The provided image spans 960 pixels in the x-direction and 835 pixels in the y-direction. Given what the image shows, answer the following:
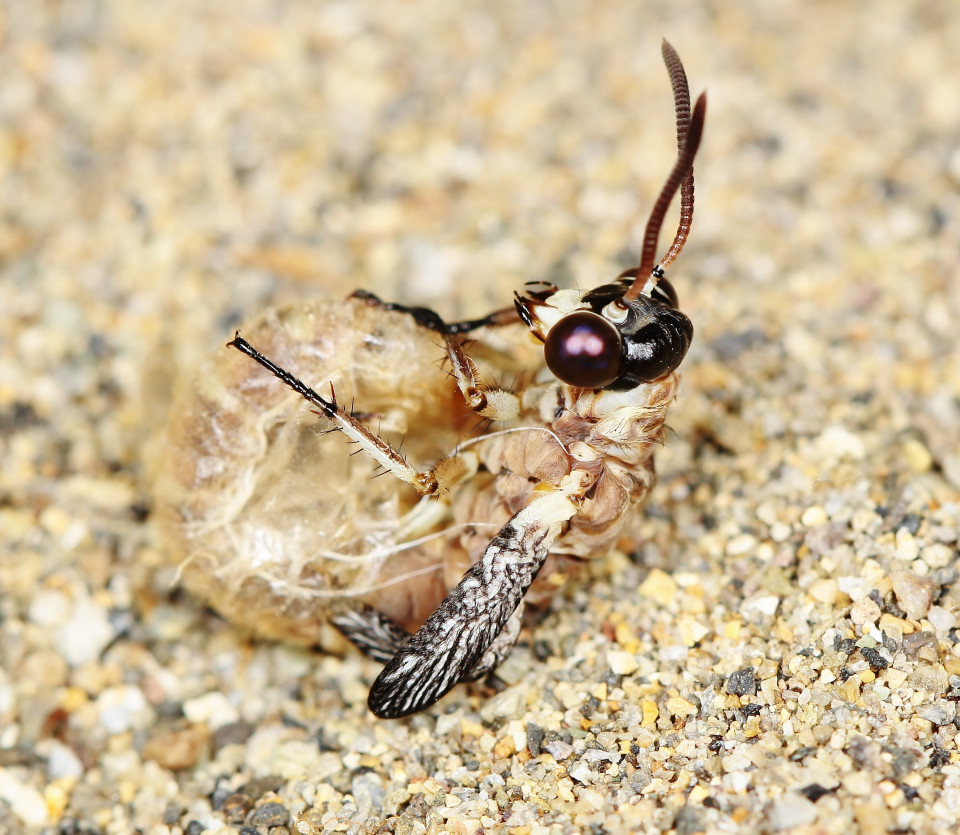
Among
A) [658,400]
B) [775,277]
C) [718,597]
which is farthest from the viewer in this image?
[775,277]

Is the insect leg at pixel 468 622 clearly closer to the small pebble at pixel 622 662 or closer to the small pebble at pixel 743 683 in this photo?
the small pebble at pixel 622 662

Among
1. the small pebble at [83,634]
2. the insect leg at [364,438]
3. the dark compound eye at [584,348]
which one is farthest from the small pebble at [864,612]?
the small pebble at [83,634]

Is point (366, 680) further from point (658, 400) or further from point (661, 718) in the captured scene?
point (658, 400)

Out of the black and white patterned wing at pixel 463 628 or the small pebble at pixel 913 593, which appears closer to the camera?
the black and white patterned wing at pixel 463 628

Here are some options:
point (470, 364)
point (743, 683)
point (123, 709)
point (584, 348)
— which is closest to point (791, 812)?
point (743, 683)

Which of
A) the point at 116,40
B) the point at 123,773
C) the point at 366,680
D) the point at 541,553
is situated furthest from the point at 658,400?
the point at 116,40

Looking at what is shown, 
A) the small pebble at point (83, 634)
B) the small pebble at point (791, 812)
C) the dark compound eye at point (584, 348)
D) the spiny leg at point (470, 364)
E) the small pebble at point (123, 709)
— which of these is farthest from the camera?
the small pebble at point (83, 634)

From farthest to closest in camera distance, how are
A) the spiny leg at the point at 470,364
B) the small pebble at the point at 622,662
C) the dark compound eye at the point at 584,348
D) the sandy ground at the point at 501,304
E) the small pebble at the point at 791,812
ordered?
1. the small pebble at the point at 622,662
2. the spiny leg at the point at 470,364
3. the sandy ground at the point at 501,304
4. the dark compound eye at the point at 584,348
5. the small pebble at the point at 791,812
